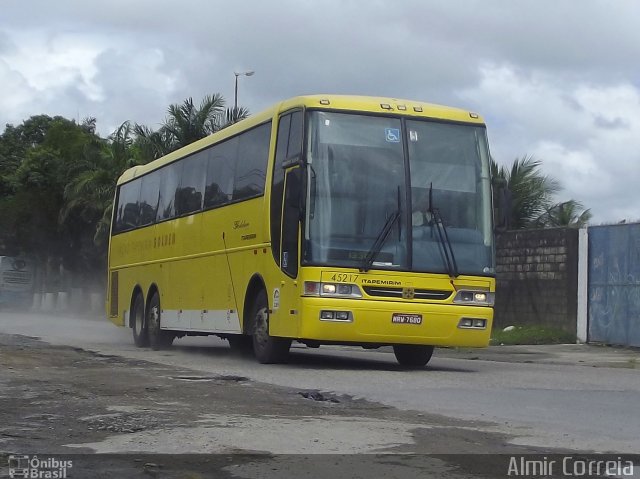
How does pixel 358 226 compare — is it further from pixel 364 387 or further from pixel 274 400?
pixel 274 400

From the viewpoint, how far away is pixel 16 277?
58.9 meters

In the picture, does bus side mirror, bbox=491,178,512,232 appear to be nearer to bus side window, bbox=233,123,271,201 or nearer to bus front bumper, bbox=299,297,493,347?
bus front bumper, bbox=299,297,493,347

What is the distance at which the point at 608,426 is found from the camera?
942cm

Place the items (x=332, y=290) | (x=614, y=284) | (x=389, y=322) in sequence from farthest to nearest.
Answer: (x=614, y=284) → (x=389, y=322) → (x=332, y=290)

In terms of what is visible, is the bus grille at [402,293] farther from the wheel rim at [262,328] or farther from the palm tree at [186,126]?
the palm tree at [186,126]

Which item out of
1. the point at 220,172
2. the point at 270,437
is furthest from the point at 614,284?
the point at 270,437

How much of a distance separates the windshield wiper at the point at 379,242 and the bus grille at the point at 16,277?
4639cm

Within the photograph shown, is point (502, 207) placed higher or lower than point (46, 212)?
lower

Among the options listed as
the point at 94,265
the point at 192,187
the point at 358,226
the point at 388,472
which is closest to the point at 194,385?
the point at 358,226

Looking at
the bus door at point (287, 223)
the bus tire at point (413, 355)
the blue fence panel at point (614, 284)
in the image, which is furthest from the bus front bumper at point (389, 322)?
the blue fence panel at point (614, 284)

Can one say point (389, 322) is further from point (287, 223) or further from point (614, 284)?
point (614, 284)

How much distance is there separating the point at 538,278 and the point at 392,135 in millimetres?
10816

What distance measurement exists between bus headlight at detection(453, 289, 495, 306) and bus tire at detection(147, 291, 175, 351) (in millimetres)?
7860

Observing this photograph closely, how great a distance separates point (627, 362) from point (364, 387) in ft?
24.3
